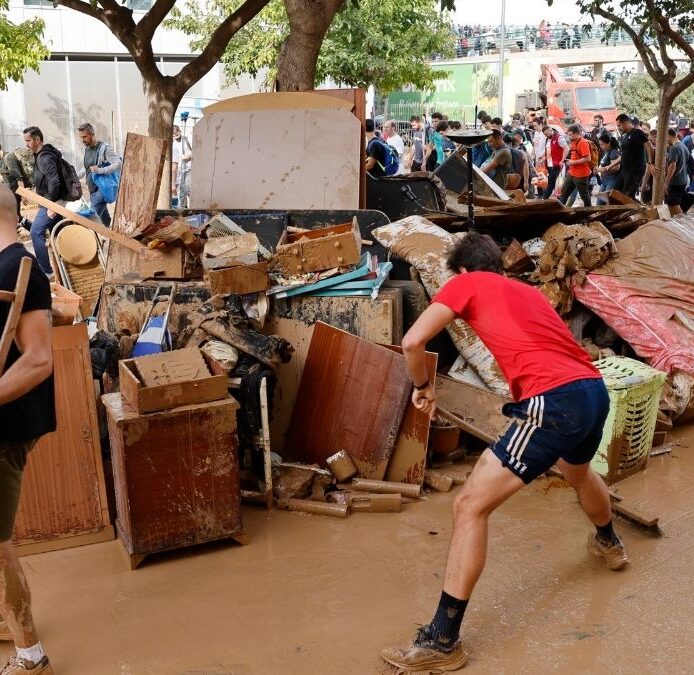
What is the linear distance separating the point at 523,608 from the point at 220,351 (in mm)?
2214

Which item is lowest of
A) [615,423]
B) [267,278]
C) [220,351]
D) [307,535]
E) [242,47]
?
[307,535]

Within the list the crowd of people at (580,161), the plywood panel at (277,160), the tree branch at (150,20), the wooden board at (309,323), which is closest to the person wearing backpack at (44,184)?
the tree branch at (150,20)

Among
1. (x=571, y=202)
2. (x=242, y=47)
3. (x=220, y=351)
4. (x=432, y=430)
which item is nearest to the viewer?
(x=220, y=351)

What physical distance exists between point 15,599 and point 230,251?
2.91 metres

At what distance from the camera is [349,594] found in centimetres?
386

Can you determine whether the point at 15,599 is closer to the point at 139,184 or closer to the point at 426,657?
the point at 426,657

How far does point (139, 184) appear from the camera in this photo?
20.2ft

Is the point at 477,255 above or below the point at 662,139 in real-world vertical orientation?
below

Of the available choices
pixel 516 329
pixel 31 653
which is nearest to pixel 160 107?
pixel 516 329

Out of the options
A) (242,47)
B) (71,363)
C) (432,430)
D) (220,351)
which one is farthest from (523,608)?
(242,47)

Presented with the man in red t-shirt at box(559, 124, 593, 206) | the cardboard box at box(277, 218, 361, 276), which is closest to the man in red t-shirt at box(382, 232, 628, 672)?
the cardboard box at box(277, 218, 361, 276)

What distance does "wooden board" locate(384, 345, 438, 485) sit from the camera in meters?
4.92

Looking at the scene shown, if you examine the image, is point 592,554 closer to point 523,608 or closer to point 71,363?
point 523,608

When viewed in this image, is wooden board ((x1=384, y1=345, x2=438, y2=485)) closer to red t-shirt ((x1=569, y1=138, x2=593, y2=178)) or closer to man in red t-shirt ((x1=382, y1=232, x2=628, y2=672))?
man in red t-shirt ((x1=382, y1=232, x2=628, y2=672))
